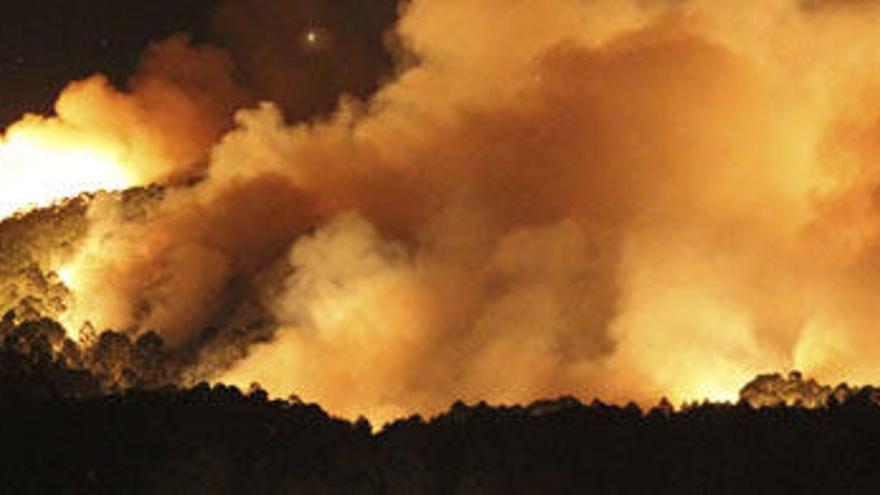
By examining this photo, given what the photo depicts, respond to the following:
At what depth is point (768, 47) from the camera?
160 feet

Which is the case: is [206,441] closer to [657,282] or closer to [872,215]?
[657,282]

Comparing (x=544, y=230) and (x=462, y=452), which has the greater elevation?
(x=544, y=230)

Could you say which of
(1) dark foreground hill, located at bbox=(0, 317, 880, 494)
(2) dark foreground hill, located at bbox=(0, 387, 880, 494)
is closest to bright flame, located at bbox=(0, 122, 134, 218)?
(1) dark foreground hill, located at bbox=(0, 317, 880, 494)

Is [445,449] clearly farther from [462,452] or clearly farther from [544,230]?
[544,230]

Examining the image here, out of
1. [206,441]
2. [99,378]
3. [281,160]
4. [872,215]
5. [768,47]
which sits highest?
[768,47]

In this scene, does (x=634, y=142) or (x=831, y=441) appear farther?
(x=634, y=142)

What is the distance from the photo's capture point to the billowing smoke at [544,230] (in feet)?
122

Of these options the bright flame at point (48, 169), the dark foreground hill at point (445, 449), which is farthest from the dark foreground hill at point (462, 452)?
the bright flame at point (48, 169)

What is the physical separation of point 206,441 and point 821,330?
52.1 ft

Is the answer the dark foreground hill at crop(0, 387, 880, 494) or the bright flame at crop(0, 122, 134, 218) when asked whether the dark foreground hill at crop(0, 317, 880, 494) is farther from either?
the bright flame at crop(0, 122, 134, 218)

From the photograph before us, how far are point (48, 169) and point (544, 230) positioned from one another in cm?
2047

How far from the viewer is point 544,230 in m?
42.2

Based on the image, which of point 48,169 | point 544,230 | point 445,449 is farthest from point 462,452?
point 48,169

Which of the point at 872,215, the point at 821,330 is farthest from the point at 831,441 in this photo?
the point at 872,215
